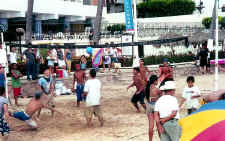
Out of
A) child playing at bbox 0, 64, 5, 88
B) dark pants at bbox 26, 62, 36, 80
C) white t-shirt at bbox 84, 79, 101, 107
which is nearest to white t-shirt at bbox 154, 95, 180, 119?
white t-shirt at bbox 84, 79, 101, 107

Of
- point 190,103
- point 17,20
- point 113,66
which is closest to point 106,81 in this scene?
point 113,66

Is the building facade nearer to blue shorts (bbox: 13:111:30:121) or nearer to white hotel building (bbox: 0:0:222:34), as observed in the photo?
white hotel building (bbox: 0:0:222:34)

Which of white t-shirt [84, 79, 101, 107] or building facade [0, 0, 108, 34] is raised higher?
building facade [0, 0, 108, 34]

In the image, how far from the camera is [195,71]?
22938mm

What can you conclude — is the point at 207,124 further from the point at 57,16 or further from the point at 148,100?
the point at 57,16

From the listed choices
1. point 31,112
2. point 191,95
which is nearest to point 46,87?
point 31,112

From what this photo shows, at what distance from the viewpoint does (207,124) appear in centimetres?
559

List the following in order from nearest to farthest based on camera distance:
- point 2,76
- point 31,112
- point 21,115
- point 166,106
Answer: point 166,106, point 21,115, point 31,112, point 2,76

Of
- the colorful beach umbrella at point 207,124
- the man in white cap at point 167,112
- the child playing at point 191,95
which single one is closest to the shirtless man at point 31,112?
the child playing at point 191,95

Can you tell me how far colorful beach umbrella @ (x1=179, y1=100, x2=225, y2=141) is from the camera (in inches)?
209

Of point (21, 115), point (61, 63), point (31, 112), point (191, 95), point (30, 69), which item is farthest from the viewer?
point (61, 63)

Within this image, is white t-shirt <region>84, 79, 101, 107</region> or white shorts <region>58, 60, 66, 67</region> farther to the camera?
white shorts <region>58, 60, 66, 67</region>

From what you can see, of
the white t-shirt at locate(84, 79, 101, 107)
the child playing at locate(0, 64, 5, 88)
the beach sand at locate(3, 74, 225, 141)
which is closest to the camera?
the beach sand at locate(3, 74, 225, 141)

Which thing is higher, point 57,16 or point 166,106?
point 57,16
